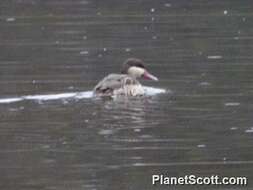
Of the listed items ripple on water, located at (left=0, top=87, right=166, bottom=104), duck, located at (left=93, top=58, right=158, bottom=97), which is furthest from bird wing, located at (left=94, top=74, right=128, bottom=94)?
ripple on water, located at (left=0, top=87, right=166, bottom=104)

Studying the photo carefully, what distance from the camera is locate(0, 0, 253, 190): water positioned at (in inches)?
547

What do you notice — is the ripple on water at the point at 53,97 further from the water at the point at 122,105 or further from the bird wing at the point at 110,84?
the bird wing at the point at 110,84

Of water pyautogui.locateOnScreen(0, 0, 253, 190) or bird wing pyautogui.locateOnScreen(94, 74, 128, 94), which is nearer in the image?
water pyautogui.locateOnScreen(0, 0, 253, 190)

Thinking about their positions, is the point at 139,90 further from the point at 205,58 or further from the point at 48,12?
the point at 48,12

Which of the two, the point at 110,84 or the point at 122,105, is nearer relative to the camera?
the point at 122,105

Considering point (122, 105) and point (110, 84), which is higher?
point (110, 84)

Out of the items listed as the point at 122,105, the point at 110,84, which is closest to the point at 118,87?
the point at 110,84

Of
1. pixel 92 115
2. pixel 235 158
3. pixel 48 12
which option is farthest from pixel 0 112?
pixel 48 12

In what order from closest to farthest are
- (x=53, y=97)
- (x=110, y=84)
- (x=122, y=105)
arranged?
(x=122, y=105) → (x=53, y=97) → (x=110, y=84)

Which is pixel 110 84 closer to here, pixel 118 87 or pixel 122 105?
pixel 118 87

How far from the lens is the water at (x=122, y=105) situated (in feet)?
45.6

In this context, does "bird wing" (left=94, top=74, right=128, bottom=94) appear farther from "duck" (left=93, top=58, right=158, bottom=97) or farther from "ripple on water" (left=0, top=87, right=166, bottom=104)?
"ripple on water" (left=0, top=87, right=166, bottom=104)

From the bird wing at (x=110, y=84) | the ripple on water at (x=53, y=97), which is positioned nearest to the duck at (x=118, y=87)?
the bird wing at (x=110, y=84)

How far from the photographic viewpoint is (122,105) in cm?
1781
